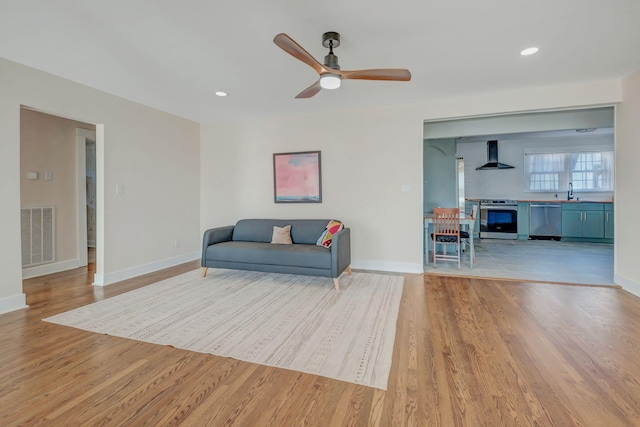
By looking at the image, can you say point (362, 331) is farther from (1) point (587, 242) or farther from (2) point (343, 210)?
(1) point (587, 242)

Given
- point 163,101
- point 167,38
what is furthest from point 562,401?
point 163,101

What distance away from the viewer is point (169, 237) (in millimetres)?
4711

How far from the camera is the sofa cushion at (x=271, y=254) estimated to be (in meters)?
3.46

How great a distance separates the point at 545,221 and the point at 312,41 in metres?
7.26

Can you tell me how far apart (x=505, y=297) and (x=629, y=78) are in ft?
9.40

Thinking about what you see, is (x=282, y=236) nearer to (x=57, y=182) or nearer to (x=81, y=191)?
(x=81, y=191)

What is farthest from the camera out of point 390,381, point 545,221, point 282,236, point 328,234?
point 545,221

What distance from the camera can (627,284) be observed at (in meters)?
3.36

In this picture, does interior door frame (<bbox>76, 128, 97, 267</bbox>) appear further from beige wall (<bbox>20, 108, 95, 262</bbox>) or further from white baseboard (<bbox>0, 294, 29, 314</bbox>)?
white baseboard (<bbox>0, 294, 29, 314</bbox>)

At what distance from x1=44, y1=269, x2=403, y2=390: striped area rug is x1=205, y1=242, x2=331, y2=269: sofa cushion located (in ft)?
0.95

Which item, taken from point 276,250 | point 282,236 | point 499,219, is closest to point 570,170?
point 499,219

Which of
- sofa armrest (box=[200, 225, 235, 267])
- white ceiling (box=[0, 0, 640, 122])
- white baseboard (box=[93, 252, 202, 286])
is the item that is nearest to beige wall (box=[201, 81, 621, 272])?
white ceiling (box=[0, 0, 640, 122])

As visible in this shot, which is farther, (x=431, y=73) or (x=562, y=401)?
(x=431, y=73)

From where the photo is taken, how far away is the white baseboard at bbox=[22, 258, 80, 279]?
3978 millimetres
